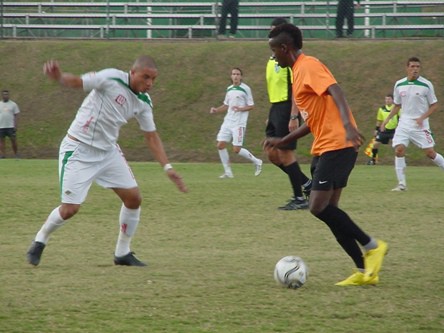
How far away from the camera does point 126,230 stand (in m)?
8.59

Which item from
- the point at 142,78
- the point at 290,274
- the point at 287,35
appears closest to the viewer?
the point at 290,274

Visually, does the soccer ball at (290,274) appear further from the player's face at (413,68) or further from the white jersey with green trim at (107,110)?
the player's face at (413,68)

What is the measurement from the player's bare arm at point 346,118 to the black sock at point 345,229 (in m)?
0.58

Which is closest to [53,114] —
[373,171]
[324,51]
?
[324,51]

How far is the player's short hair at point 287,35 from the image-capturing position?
7.72 metres

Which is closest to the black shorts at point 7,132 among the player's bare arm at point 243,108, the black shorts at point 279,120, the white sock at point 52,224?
the player's bare arm at point 243,108

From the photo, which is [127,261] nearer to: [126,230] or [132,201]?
[126,230]

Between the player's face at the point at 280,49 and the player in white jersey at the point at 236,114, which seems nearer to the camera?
the player's face at the point at 280,49

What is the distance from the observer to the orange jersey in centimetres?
744

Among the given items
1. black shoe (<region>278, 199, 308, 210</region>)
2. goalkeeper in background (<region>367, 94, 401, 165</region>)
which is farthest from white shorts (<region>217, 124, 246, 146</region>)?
black shoe (<region>278, 199, 308, 210</region>)

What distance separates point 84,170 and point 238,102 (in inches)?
514

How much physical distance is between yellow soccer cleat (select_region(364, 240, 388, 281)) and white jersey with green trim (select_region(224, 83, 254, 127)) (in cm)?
1339

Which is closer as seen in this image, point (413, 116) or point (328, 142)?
point (328, 142)

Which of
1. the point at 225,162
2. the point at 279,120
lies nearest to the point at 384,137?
the point at 225,162
